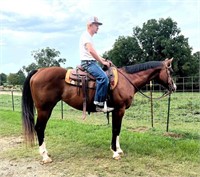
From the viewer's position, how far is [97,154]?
5.20 meters

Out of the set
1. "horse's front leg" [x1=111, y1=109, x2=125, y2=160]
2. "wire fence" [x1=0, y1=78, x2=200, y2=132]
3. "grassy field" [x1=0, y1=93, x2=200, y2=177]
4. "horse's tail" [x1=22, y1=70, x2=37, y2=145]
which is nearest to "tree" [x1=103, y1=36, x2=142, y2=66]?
"wire fence" [x1=0, y1=78, x2=200, y2=132]

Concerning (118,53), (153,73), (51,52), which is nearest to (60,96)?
(153,73)

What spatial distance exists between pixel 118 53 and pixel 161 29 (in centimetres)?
993

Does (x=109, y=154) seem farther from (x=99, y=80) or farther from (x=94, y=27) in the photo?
(x=94, y=27)

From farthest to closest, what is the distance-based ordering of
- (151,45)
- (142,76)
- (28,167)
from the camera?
1. (151,45)
2. (142,76)
3. (28,167)

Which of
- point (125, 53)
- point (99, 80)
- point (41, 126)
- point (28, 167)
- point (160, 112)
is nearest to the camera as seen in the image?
point (28, 167)

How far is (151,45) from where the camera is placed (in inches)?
2110

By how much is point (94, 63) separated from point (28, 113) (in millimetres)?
1617

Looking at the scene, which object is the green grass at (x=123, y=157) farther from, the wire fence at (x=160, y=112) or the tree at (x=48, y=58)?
the tree at (x=48, y=58)

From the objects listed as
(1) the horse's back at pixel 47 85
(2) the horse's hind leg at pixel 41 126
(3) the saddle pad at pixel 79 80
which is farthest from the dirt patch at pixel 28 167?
(3) the saddle pad at pixel 79 80

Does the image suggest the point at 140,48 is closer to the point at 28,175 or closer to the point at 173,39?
the point at 173,39

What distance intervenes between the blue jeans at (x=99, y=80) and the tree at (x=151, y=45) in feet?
151

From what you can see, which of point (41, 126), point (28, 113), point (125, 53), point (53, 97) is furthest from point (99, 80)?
point (125, 53)

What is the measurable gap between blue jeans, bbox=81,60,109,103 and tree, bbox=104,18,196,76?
4600cm
